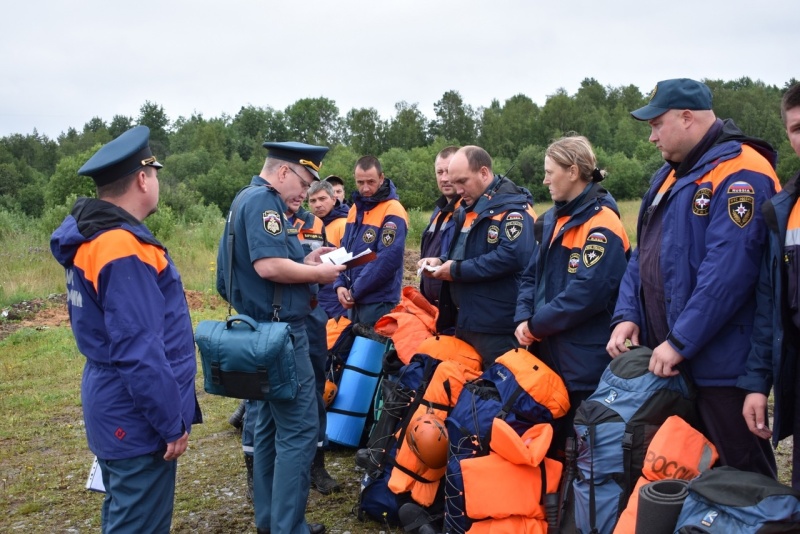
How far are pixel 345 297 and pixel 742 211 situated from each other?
3590 mm

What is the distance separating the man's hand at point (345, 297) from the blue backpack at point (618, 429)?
291cm

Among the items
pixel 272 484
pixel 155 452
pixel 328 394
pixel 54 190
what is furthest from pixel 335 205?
pixel 54 190

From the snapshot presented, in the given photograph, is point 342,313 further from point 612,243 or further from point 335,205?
point 612,243

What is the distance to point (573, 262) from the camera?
3.99m

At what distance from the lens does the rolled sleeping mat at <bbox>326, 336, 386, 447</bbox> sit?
5570mm

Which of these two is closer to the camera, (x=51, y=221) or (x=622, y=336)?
(x=622, y=336)

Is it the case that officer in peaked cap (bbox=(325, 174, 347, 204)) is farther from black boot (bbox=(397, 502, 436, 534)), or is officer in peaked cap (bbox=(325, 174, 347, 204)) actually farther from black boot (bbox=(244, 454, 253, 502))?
black boot (bbox=(397, 502, 436, 534))

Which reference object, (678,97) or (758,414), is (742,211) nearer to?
(678,97)

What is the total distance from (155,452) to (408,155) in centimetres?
4024

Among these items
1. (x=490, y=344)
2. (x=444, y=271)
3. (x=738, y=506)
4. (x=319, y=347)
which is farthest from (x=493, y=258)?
(x=738, y=506)

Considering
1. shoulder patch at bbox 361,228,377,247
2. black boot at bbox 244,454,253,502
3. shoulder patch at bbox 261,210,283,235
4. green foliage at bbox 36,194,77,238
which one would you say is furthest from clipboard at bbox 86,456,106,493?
green foliage at bbox 36,194,77,238

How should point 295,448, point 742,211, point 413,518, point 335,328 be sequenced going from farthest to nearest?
point 335,328
point 413,518
point 295,448
point 742,211

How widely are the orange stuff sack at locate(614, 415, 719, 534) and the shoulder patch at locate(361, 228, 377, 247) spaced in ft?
11.2

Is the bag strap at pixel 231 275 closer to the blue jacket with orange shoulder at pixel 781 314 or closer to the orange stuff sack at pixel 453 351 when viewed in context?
the orange stuff sack at pixel 453 351
